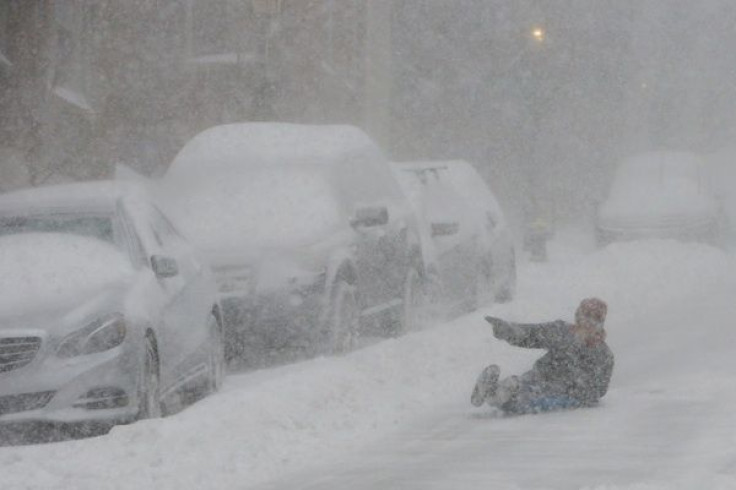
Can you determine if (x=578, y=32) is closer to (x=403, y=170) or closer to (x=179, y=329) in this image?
(x=403, y=170)

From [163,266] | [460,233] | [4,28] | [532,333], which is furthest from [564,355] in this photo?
[4,28]

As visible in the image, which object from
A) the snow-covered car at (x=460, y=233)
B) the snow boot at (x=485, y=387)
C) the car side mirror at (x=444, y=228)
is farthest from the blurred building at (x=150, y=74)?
the snow boot at (x=485, y=387)

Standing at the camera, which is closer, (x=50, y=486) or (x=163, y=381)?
(x=50, y=486)

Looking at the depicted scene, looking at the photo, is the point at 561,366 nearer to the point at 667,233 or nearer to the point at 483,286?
the point at 483,286

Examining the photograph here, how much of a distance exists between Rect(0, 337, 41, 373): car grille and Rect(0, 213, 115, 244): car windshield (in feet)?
5.07

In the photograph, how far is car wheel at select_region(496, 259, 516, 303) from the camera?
58.9 feet

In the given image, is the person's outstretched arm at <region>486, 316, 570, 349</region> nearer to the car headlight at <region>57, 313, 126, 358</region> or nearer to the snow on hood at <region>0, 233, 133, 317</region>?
the snow on hood at <region>0, 233, 133, 317</region>

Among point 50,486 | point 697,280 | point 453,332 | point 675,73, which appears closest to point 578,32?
point 675,73

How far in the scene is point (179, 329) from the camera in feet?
32.1

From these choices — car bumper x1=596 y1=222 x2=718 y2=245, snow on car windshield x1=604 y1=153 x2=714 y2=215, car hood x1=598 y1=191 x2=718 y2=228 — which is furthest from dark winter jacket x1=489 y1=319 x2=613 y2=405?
snow on car windshield x1=604 y1=153 x2=714 y2=215

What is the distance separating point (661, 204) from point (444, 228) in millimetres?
11908

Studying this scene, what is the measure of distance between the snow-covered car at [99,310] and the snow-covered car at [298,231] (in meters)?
0.94

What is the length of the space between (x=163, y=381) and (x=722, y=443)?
3.22 meters

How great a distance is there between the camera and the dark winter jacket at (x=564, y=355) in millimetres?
9898
